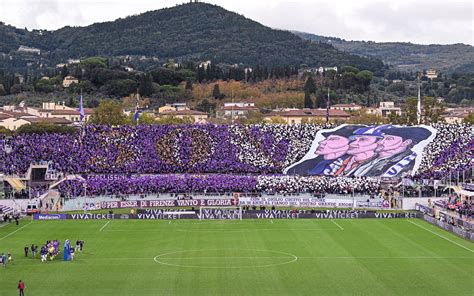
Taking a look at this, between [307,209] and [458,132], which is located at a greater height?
[458,132]

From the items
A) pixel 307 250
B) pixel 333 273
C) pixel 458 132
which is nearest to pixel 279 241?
pixel 307 250

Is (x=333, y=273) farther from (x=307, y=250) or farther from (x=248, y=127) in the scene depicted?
(x=248, y=127)

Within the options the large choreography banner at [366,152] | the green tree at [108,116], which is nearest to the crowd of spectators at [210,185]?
the large choreography banner at [366,152]

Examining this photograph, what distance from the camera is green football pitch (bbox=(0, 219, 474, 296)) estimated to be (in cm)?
4838

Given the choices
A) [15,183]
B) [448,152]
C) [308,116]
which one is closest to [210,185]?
[15,183]

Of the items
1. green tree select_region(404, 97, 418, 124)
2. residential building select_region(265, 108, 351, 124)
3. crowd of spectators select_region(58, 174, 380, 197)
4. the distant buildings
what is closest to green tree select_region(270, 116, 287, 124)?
residential building select_region(265, 108, 351, 124)

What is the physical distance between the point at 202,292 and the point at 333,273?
962 cm

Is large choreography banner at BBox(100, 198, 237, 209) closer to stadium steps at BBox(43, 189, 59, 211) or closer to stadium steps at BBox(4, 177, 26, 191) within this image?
stadium steps at BBox(43, 189, 59, 211)

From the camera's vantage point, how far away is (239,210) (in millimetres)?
81500

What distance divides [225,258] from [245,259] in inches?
55.0

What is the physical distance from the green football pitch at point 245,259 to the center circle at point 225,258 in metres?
0.07

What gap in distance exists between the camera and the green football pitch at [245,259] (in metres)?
48.4

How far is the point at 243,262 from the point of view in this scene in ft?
187

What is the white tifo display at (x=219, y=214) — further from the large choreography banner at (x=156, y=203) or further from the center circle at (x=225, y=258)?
the center circle at (x=225, y=258)
